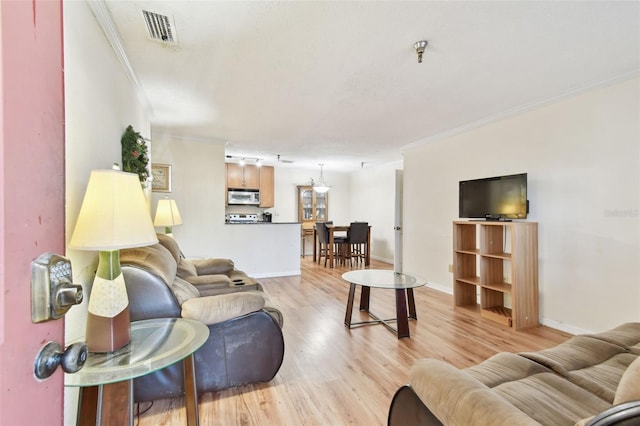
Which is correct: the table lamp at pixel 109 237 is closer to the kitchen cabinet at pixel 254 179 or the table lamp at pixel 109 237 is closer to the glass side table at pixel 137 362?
the glass side table at pixel 137 362

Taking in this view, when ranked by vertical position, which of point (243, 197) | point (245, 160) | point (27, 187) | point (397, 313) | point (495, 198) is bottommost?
point (397, 313)

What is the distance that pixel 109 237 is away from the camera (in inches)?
44.3

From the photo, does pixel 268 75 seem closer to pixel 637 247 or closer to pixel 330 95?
pixel 330 95

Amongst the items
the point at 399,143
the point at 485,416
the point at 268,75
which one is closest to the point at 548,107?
the point at 399,143

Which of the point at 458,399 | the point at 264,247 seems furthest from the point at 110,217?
the point at 264,247

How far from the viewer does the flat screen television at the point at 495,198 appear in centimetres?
305

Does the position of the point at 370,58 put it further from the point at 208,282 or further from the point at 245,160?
the point at 245,160

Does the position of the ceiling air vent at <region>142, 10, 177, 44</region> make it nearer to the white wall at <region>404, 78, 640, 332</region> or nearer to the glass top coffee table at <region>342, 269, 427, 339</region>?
the glass top coffee table at <region>342, 269, 427, 339</region>

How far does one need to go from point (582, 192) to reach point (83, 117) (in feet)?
12.9

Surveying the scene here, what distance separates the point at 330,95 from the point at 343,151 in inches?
106

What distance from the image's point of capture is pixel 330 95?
9.45 ft

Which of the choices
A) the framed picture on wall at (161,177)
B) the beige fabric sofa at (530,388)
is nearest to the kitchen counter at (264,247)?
the framed picture on wall at (161,177)

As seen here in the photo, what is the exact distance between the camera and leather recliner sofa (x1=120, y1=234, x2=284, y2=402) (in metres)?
1.61

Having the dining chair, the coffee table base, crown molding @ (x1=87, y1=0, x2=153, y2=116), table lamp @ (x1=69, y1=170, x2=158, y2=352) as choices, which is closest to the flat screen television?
the coffee table base
